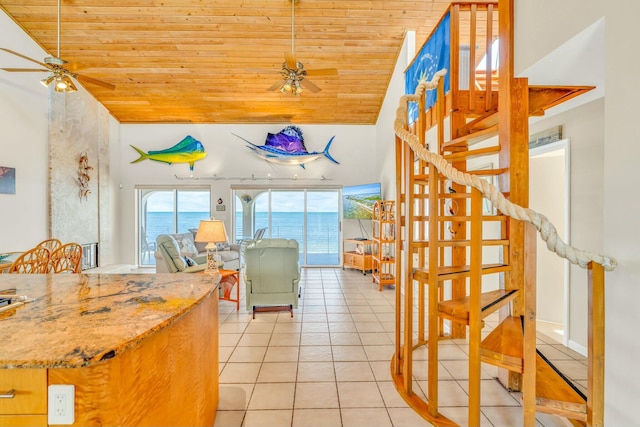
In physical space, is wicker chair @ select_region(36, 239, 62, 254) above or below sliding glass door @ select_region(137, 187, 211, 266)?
below

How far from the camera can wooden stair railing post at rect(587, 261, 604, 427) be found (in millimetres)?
1443

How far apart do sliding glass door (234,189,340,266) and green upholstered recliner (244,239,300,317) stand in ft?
10.9

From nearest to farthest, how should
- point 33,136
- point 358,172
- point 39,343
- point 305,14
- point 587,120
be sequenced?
point 39,343 < point 587,120 < point 305,14 < point 33,136 < point 358,172

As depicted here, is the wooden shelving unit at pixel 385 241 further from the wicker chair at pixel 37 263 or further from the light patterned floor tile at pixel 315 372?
the wicker chair at pixel 37 263

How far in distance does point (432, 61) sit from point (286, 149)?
391 centimetres

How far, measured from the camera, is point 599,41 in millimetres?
1635

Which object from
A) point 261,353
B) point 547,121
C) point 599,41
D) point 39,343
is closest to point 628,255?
point 599,41

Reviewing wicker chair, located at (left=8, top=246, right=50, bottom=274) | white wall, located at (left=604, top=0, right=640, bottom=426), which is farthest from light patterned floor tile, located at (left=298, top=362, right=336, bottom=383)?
wicker chair, located at (left=8, top=246, right=50, bottom=274)

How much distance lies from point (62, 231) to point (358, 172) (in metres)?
6.01

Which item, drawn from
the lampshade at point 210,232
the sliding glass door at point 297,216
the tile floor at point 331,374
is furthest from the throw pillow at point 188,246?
the tile floor at point 331,374

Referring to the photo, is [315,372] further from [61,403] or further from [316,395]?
[61,403]

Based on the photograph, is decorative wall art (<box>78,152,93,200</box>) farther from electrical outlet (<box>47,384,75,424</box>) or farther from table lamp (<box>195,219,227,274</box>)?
electrical outlet (<box>47,384,75,424</box>)

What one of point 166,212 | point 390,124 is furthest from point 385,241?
point 166,212

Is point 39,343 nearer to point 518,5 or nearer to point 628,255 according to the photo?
point 628,255
